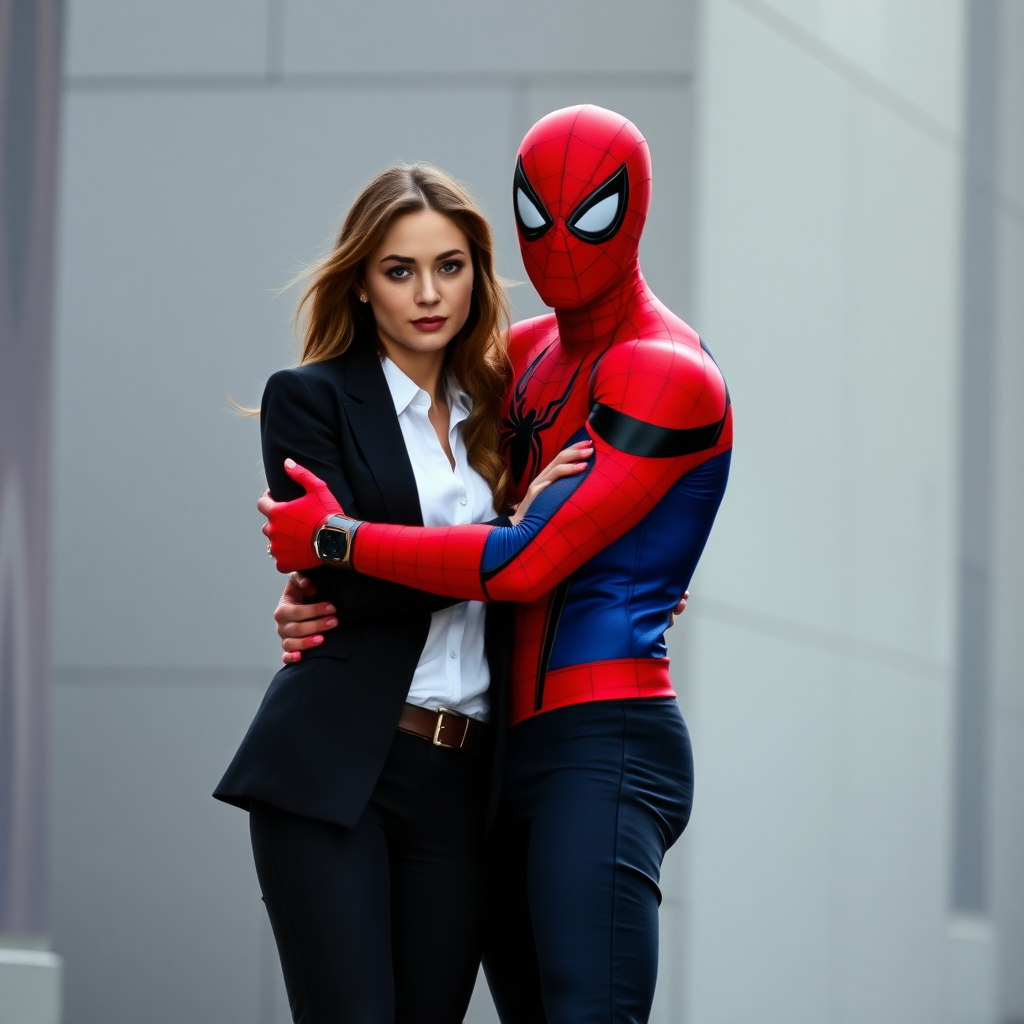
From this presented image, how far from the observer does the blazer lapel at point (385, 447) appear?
10.2ft

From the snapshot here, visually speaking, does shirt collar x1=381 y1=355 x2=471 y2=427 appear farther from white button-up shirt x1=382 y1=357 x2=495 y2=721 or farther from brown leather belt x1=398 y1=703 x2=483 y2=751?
brown leather belt x1=398 y1=703 x2=483 y2=751

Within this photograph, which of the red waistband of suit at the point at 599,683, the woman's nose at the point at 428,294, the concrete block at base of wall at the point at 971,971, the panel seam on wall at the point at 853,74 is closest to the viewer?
the red waistband of suit at the point at 599,683

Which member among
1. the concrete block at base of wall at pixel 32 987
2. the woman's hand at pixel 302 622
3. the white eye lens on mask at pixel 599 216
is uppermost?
the white eye lens on mask at pixel 599 216

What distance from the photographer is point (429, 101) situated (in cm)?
625

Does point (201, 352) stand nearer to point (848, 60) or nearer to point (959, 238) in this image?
point (848, 60)

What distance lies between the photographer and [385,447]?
3.12m

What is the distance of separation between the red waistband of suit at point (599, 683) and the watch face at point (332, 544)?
1.51 feet

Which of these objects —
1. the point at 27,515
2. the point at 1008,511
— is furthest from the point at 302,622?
the point at 1008,511

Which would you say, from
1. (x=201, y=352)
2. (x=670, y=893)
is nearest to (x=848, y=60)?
(x=201, y=352)

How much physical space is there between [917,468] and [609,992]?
528 centimetres

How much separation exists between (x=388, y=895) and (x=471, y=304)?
4.00 ft

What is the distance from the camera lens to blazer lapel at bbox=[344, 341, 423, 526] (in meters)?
3.11

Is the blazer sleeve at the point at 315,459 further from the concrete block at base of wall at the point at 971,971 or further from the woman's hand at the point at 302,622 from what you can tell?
the concrete block at base of wall at the point at 971,971

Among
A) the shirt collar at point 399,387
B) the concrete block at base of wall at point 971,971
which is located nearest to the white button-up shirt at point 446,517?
the shirt collar at point 399,387
